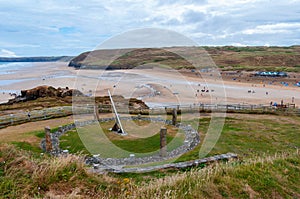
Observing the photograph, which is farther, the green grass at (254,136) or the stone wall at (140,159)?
the green grass at (254,136)

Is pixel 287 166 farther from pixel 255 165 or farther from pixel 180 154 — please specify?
pixel 180 154

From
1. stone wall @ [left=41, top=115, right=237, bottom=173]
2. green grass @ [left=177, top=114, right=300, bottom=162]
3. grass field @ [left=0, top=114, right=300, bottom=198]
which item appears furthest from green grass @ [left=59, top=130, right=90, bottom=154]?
grass field @ [left=0, top=114, right=300, bottom=198]

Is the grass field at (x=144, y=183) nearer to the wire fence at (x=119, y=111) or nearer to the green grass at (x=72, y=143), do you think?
the green grass at (x=72, y=143)

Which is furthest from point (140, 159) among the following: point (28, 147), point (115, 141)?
point (28, 147)

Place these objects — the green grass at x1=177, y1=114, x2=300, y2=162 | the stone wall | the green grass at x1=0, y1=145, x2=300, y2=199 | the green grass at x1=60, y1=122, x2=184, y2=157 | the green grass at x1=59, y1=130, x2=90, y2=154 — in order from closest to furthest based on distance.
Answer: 1. the green grass at x1=0, y1=145, x2=300, y2=199
2. the stone wall
3. the green grass at x1=177, y1=114, x2=300, y2=162
4. the green grass at x1=59, y1=130, x2=90, y2=154
5. the green grass at x1=60, y1=122, x2=184, y2=157

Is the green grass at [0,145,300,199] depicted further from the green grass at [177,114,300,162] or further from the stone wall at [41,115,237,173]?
the green grass at [177,114,300,162]

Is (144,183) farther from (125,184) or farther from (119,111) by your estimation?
(119,111)

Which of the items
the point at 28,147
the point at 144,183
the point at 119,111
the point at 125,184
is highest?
the point at 119,111

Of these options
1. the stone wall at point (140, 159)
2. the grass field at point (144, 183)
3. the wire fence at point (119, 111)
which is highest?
the wire fence at point (119, 111)

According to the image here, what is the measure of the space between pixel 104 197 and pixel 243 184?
11.7 feet

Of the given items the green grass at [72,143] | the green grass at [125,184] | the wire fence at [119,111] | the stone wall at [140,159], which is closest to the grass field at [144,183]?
the green grass at [125,184]

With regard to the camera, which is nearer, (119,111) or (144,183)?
(144,183)

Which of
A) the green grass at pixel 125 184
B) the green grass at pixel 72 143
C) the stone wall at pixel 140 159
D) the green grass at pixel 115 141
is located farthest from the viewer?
the green grass at pixel 115 141

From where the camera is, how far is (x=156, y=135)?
1711cm
